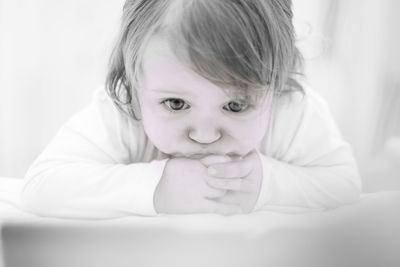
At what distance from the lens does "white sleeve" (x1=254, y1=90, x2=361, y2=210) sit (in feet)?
1.74

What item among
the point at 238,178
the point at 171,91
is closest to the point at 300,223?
the point at 238,178

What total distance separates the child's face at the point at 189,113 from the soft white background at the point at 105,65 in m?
0.07

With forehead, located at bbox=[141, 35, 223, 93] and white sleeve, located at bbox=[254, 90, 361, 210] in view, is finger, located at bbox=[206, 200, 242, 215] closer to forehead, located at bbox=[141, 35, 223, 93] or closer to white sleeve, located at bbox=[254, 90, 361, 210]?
white sleeve, located at bbox=[254, 90, 361, 210]

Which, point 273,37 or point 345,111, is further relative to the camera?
point 345,111

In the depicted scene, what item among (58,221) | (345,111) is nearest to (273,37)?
(345,111)

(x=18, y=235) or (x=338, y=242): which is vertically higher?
(x=338, y=242)

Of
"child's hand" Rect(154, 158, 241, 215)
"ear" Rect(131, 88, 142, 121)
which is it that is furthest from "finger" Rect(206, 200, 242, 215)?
"ear" Rect(131, 88, 142, 121)

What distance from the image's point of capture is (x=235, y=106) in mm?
484

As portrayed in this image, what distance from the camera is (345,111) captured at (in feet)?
1.83

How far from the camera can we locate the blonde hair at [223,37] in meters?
0.43

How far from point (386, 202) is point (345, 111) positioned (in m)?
0.09

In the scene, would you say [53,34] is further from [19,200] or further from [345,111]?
[345,111]

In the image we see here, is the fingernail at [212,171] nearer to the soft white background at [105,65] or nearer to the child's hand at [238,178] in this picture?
the child's hand at [238,178]

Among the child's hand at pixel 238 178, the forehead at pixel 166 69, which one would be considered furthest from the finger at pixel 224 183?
the forehead at pixel 166 69
